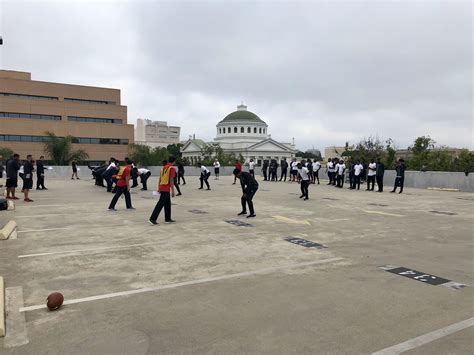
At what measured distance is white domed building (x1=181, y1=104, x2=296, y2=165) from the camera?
367ft

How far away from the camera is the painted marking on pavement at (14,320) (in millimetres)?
3598

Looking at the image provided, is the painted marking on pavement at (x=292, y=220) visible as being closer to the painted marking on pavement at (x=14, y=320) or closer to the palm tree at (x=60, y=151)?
the painted marking on pavement at (x=14, y=320)

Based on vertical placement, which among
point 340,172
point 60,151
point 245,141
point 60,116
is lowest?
point 340,172

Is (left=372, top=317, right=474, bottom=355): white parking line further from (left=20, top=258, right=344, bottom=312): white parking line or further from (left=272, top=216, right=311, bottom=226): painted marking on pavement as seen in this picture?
(left=272, top=216, right=311, bottom=226): painted marking on pavement

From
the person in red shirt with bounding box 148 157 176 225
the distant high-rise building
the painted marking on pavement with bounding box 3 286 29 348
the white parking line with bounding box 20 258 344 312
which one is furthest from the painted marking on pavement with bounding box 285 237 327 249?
the distant high-rise building

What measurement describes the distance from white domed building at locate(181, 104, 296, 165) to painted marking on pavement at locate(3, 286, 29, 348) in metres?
104

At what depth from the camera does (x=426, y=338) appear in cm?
372

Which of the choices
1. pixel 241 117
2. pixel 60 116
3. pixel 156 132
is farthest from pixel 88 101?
pixel 156 132

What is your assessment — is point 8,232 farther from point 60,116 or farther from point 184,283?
point 60,116

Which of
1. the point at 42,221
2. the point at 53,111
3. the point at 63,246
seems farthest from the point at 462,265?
the point at 53,111

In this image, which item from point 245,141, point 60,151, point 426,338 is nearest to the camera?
point 426,338

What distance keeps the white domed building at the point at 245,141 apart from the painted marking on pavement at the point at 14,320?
104m

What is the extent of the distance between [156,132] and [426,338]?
187 metres

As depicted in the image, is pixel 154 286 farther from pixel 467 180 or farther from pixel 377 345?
pixel 467 180
